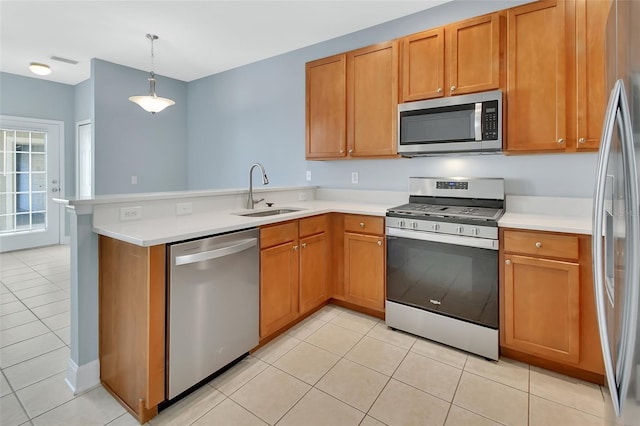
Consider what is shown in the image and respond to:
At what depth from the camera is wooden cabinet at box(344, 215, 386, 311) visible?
2.63 meters

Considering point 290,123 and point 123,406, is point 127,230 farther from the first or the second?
point 290,123

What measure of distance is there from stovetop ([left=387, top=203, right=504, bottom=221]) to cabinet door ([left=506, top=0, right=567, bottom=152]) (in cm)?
47

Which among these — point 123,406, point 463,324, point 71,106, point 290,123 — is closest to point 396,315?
point 463,324

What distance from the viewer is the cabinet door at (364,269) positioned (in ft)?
8.64

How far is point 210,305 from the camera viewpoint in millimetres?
1820

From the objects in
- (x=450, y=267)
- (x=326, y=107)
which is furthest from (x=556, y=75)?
(x=326, y=107)

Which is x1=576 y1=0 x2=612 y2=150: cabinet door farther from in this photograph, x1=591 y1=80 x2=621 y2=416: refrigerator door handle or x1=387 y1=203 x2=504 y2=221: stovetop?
x1=591 y1=80 x2=621 y2=416: refrigerator door handle

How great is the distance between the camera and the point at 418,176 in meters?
2.95

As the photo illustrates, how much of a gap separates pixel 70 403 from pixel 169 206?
3.95 feet

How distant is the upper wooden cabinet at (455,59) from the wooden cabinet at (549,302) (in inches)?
45.1

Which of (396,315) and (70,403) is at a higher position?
(396,315)

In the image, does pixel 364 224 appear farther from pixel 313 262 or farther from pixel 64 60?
pixel 64 60

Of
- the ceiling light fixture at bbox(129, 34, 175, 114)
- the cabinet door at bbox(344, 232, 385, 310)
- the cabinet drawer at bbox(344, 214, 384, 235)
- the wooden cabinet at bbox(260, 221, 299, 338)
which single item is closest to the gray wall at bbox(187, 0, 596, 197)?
the cabinet drawer at bbox(344, 214, 384, 235)

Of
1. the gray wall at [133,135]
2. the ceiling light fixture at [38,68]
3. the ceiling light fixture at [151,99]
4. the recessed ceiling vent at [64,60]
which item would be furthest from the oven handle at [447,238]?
the ceiling light fixture at [38,68]
